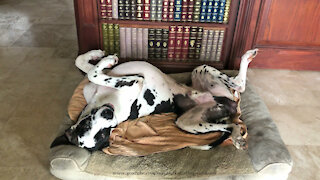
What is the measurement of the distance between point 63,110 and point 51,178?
657 millimetres

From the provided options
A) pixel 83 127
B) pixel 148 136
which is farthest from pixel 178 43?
pixel 83 127

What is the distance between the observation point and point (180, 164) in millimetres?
1849

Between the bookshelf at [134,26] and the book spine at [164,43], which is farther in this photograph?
the book spine at [164,43]

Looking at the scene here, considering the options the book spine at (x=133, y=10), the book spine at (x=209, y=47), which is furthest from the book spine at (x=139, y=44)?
the book spine at (x=209, y=47)

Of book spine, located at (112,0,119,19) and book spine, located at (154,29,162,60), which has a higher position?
book spine, located at (112,0,119,19)

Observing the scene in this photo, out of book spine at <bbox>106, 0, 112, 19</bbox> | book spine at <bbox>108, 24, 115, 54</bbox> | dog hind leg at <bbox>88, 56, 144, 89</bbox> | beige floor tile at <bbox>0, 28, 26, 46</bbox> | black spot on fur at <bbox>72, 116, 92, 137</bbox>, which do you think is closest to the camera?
black spot on fur at <bbox>72, 116, 92, 137</bbox>

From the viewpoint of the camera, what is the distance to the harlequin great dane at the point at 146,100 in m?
1.80

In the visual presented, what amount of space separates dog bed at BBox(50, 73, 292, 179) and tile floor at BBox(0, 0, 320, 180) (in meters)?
0.20

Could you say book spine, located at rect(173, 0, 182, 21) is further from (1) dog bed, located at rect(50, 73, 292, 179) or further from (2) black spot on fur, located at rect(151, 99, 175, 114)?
(1) dog bed, located at rect(50, 73, 292, 179)

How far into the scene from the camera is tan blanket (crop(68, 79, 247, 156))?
75.4 inches

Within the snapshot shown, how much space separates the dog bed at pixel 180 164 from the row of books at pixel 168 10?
1.13m

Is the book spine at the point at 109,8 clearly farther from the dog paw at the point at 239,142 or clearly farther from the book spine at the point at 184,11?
the dog paw at the point at 239,142

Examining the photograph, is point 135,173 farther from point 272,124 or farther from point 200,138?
point 272,124

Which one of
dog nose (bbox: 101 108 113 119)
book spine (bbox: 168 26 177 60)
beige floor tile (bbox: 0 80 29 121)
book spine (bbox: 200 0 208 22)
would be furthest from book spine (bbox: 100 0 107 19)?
dog nose (bbox: 101 108 113 119)
